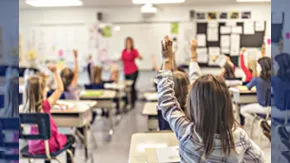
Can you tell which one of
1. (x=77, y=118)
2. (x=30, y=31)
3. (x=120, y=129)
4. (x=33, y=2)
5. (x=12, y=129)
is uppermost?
(x=30, y=31)

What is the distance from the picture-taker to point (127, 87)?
607 centimetres

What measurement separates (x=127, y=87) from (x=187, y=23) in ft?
5.61

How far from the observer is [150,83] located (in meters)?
7.01

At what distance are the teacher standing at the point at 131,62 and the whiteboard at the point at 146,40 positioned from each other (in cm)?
30

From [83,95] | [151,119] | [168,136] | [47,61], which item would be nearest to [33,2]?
[168,136]

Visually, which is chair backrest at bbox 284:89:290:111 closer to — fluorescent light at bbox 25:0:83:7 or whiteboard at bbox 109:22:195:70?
fluorescent light at bbox 25:0:83:7

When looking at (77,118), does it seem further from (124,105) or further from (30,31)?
(30,31)

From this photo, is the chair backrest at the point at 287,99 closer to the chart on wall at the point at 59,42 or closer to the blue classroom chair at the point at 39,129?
the blue classroom chair at the point at 39,129

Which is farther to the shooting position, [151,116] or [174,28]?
[174,28]

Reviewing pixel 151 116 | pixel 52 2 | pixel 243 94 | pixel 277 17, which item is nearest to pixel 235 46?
pixel 151 116

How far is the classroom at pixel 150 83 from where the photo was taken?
1.35 meters

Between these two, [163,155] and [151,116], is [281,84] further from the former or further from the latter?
[151,116]

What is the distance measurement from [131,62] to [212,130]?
5.30m

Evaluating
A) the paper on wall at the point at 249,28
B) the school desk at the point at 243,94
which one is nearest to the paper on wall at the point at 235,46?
the paper on wall at the point at 249,28
